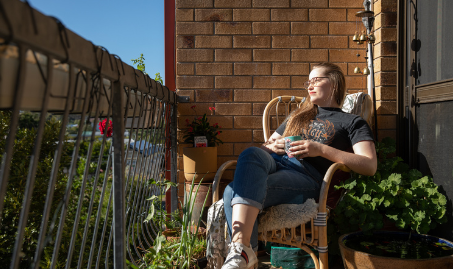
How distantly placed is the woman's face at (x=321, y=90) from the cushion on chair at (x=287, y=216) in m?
0.72

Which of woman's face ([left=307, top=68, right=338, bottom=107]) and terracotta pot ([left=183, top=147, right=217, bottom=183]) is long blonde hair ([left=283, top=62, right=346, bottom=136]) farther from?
terracotta pot ([left=183, top=147, right=217, bottom=183])

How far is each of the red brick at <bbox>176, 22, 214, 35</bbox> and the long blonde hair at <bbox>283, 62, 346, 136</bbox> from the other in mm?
977

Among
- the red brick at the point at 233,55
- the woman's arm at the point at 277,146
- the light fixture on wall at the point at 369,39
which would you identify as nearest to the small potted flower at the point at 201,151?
the red brick at the point at 233,55

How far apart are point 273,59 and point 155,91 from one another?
48.4 inches

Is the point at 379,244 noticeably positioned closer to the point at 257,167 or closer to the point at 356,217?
the point at 356,217

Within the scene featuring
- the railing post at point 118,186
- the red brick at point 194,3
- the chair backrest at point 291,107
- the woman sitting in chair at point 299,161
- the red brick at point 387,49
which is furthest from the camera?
the red brick at point 194,3

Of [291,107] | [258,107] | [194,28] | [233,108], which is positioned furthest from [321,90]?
[194,28]

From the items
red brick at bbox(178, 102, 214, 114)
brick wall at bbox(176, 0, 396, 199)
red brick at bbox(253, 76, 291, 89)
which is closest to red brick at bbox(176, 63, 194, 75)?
brick wall at bbox(176, 0, 396, 199)

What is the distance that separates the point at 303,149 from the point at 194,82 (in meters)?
1.27

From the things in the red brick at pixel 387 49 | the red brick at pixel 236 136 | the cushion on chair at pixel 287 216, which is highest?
the red brick at pixel 387 49

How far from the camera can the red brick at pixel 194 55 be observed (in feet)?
9.01

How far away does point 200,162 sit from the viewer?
8.39ft

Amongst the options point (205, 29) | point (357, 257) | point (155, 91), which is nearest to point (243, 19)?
point (205, 29)

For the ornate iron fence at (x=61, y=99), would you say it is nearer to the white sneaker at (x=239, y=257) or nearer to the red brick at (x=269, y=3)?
the white sneaker at (x=239, y=257)
